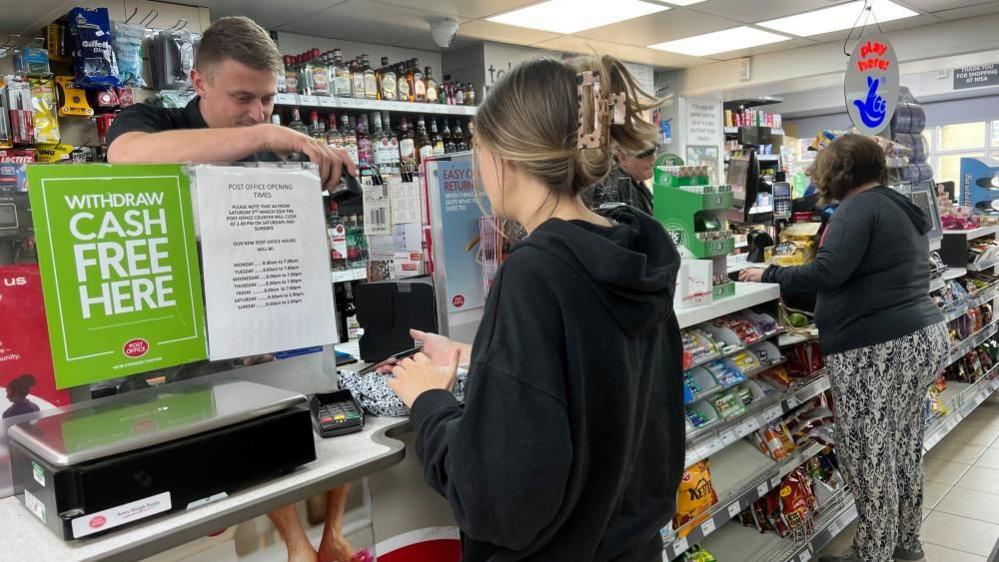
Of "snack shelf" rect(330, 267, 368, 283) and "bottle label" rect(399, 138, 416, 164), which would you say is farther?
"bottle label" rect(399, 138, 416, 164)

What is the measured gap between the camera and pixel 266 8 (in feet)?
16.1

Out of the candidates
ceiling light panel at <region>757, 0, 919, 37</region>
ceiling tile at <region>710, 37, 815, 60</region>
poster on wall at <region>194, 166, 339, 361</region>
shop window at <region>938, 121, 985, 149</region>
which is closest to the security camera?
ceiling light panel at <region>757, 0, 919, 37</region>

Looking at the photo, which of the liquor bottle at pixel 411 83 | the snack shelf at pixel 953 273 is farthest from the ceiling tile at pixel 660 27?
the snack shelf at pixel 953 273

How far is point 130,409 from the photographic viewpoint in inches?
48.5

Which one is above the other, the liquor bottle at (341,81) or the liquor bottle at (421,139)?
the liquor bottle at (341,81)

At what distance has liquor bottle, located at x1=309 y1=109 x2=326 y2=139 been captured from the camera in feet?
15.5

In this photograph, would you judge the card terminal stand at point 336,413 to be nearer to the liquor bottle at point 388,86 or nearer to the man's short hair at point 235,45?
the man's short hair at point 235,45

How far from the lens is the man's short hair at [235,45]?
2.17 m

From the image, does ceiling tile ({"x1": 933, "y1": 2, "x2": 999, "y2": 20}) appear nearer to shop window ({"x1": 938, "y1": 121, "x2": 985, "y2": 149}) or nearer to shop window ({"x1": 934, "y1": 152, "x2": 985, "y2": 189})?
shop window ({"x1": 938, "y1": 121, "x2": 985, "y2": 149})

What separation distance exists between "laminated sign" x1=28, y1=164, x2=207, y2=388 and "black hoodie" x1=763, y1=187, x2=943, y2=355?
7.55 feet

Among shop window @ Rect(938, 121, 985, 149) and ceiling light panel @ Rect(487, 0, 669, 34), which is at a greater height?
ceiling light panel @ Rect(487, 0, 669, 34)

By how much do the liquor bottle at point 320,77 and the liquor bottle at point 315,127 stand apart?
0.14 meters

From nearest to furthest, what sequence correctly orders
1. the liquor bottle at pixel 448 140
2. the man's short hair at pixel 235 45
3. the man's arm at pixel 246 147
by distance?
the man's arm at pixel 246 147
the man's short hair at pixel 235 45
the liquor bottle at pixel 448 140

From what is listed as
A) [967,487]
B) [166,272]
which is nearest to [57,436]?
[166,272]
